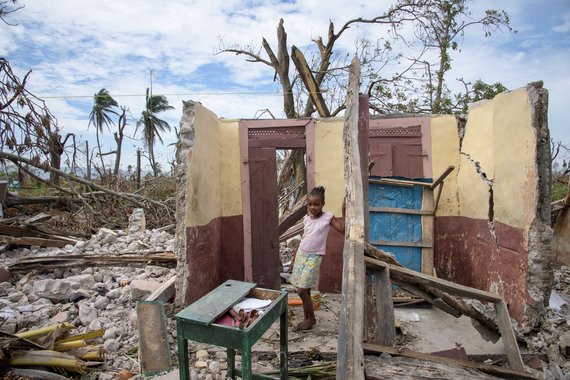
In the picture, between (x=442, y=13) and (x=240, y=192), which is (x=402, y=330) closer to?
(x=240, y=192)

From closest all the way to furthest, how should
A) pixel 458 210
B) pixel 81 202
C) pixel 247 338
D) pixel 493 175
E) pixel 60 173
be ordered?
pixel 247 338
pixel 493 175
pixel 458 210
pixel 60 173
pixel 81 202

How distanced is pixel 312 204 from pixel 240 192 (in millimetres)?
1960

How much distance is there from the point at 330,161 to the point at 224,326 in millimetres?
3802

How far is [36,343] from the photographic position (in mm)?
3354

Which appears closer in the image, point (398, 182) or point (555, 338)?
point (555, 338)

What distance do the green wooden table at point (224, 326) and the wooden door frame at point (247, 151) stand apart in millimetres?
2689

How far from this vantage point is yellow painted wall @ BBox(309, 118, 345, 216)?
5754mm

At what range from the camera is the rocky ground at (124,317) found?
3.57 m

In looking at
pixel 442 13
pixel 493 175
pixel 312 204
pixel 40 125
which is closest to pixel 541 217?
pixel 493 175

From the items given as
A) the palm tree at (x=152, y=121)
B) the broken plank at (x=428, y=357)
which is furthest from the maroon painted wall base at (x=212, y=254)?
the palm tree at (x=152, y=121)

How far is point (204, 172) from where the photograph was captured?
16.2ft

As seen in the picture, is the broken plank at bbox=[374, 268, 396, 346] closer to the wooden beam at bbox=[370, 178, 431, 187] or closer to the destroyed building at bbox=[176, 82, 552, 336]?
the destroyed building at bbox=[176, 82, 552, 336]

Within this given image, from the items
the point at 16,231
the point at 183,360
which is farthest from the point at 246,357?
the point at 16,231

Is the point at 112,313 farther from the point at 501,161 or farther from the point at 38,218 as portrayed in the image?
the point at 501,161
